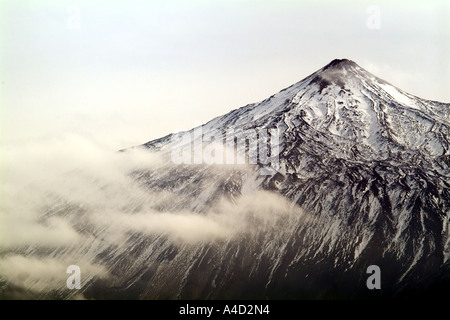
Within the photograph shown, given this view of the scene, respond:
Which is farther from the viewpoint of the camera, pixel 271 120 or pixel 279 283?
Answer: pixel 271 120

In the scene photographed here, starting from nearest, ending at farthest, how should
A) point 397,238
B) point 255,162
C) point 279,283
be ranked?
1. point 279,283
2. point 397,238
3. point 255,162

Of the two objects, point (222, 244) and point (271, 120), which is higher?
point (271, 120)

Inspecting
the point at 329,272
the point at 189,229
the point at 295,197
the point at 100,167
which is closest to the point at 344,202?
the point at 295,197

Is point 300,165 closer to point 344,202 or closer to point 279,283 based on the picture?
point 344,202
